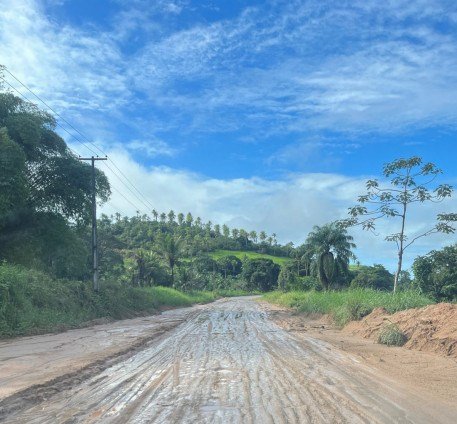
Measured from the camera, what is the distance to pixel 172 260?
60969 millimetres

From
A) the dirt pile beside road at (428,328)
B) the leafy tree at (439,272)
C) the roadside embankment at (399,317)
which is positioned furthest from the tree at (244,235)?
the dirt pile beside road at (428,328)

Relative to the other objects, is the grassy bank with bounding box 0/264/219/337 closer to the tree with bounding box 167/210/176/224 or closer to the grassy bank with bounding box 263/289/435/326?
the grassy bank with bounding box 263/289/435/326

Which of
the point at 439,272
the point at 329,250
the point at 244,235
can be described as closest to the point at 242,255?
the point at 244,235

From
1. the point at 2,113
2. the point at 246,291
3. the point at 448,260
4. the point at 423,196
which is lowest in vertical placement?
the point at 246,291

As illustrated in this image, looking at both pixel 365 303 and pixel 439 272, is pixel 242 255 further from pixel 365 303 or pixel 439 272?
pixel 365 303

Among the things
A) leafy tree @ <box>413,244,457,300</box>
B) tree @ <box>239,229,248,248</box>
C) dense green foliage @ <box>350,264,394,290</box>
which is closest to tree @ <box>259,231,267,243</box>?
tree @ <box>239,229,248,248</box>

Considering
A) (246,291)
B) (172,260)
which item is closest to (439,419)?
(172,260)

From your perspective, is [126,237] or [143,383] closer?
[143,383]

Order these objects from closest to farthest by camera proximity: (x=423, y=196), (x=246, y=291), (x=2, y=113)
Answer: (x=423, y=196) → (x=2, y=113) → (x=246, y=291)

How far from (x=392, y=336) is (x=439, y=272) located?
22934 mm

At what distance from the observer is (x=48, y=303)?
2034 centimetres

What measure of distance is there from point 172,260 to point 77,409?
55279mm

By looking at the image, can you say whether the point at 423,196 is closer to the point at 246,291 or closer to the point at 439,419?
the point at 439,419

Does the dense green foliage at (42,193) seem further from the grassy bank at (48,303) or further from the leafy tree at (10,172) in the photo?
the grassy bank at (48,303)
